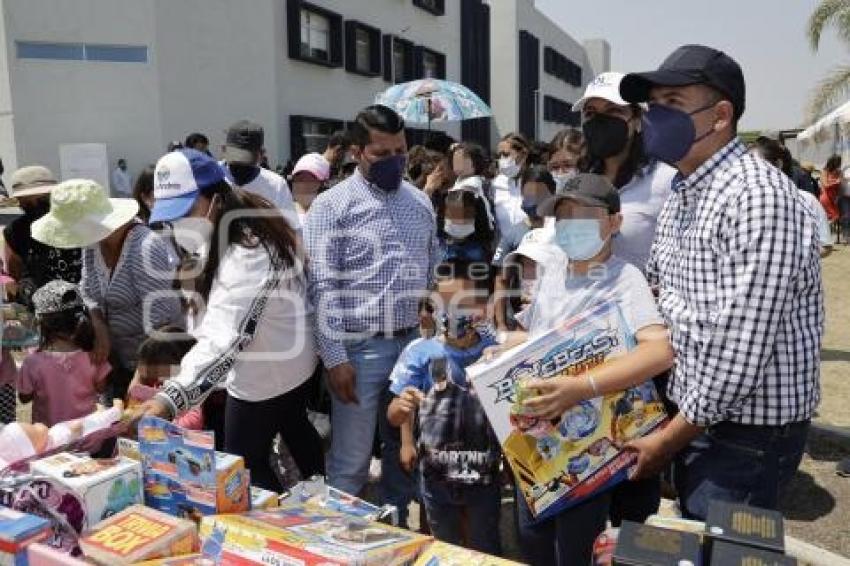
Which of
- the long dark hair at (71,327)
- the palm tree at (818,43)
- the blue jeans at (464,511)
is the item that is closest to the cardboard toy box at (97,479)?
the blue jeans at (464,511)

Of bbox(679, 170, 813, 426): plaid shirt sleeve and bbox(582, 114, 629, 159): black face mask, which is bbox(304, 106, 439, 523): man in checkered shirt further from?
bbox(679, 170, 813, 426): plaid shirt sleeve

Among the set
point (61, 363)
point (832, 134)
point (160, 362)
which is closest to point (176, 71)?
point (832, 134)

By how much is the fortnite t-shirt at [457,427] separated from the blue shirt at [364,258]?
0.49 meters

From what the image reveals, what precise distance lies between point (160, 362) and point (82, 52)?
1493 centimetres

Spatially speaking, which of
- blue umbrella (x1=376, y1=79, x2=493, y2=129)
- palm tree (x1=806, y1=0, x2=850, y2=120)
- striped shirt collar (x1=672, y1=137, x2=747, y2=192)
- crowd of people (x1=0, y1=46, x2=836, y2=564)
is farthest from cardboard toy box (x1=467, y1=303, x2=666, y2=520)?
palm tree (x1=806, y1=0, x2=850, y2=120)

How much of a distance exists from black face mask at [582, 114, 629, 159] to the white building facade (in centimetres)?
1487

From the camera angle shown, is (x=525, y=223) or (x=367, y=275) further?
(x=525, y=223)

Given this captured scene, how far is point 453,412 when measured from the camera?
95.4 inches

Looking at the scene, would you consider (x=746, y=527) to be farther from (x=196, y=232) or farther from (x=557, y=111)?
(x=557, y=111)

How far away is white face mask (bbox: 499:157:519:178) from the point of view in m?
6.25

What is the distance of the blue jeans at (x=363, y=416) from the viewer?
9.43 feet

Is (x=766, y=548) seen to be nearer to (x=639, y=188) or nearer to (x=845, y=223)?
(x=639, y=188)

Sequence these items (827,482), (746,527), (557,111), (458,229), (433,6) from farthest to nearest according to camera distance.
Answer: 1. (557,111)
2. (433,6)
3. (458,229)
4. (827,482)
5. (746,527)

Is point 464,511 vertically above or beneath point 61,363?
beneath
